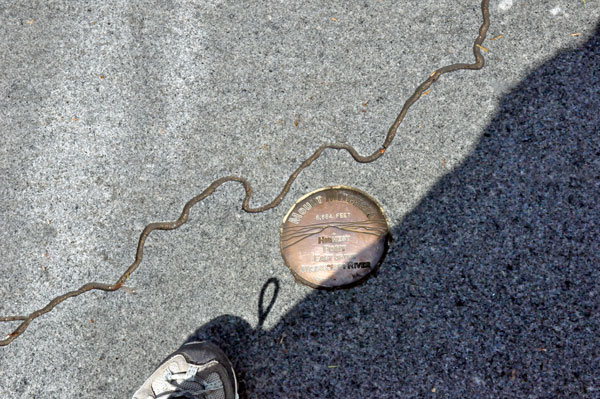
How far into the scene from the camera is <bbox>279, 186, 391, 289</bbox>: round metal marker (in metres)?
2.10

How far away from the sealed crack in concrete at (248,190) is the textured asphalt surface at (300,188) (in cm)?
4

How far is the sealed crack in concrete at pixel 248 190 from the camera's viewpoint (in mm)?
2182

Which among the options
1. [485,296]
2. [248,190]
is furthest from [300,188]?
[485,296]

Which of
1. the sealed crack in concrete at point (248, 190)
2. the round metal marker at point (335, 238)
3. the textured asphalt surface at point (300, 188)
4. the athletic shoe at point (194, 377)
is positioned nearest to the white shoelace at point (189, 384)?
the athletic shoe at point (194, 377)

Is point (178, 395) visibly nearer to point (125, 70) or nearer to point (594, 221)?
point (125, 70)

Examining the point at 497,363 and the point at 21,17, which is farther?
the point at 21,17

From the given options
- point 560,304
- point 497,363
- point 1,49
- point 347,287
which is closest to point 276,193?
point 347,287

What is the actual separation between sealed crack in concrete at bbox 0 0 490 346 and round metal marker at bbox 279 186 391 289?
0.17 metres

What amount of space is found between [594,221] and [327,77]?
1578 mm

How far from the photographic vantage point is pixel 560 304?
78.4 inches

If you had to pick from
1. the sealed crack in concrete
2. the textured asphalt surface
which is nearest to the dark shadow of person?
the textured asphalt surface

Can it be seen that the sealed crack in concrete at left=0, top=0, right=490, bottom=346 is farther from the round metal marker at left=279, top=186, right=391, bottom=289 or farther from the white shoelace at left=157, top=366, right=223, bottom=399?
the white shoelace at left=157, top=366, right=223, bottom=399

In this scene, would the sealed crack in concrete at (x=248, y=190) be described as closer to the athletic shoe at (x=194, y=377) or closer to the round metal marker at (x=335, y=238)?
the round metal marker at (x=335, y=238)

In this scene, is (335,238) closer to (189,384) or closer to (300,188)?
(300,188)
